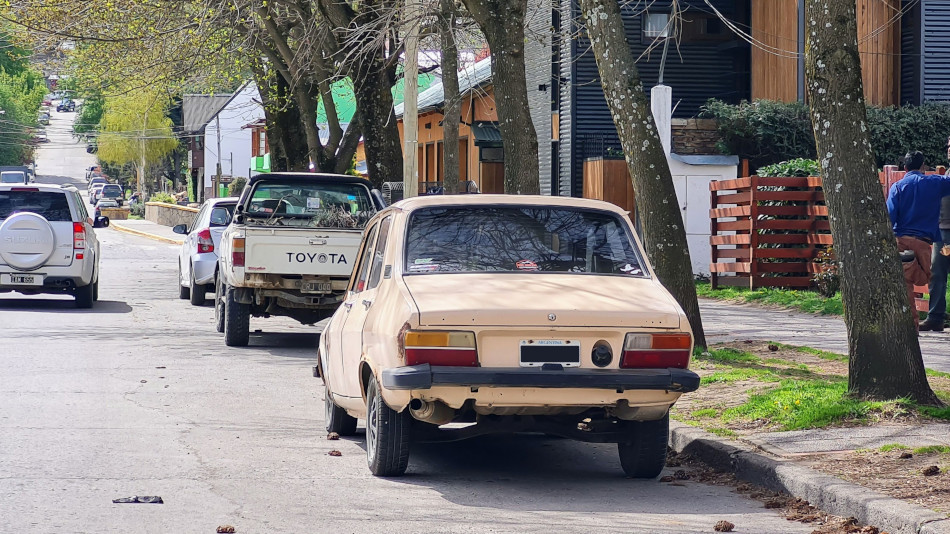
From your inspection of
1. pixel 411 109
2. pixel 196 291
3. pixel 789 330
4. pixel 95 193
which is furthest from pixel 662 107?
pixel 95 193

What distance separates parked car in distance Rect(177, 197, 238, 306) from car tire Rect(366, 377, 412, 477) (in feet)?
37.0

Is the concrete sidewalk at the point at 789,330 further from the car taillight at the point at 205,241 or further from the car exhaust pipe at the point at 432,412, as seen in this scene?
the car taillight at the point at 205,241

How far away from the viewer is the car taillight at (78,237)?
18.6m

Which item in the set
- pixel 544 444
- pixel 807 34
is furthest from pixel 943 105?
pixel 544 444

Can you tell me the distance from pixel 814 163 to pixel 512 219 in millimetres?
13398

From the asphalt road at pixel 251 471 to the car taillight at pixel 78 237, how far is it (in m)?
5.50

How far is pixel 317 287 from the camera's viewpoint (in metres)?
14.0

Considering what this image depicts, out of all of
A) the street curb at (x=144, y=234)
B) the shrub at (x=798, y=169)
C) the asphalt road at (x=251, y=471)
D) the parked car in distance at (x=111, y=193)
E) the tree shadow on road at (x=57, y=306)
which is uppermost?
the parked car in distance at (x=111, y=193)

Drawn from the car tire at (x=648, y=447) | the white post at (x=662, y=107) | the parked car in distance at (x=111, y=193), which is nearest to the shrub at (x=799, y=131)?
the white post at (x=662, y=107)

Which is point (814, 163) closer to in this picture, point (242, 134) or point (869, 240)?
point (869, 240)

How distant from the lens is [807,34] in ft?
30.4

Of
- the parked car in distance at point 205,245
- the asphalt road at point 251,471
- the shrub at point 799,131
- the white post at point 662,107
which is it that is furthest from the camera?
the shrub at point 799,131

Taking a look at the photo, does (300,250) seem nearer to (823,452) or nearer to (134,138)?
(823,452)

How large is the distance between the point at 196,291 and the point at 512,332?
1423 centimetres
